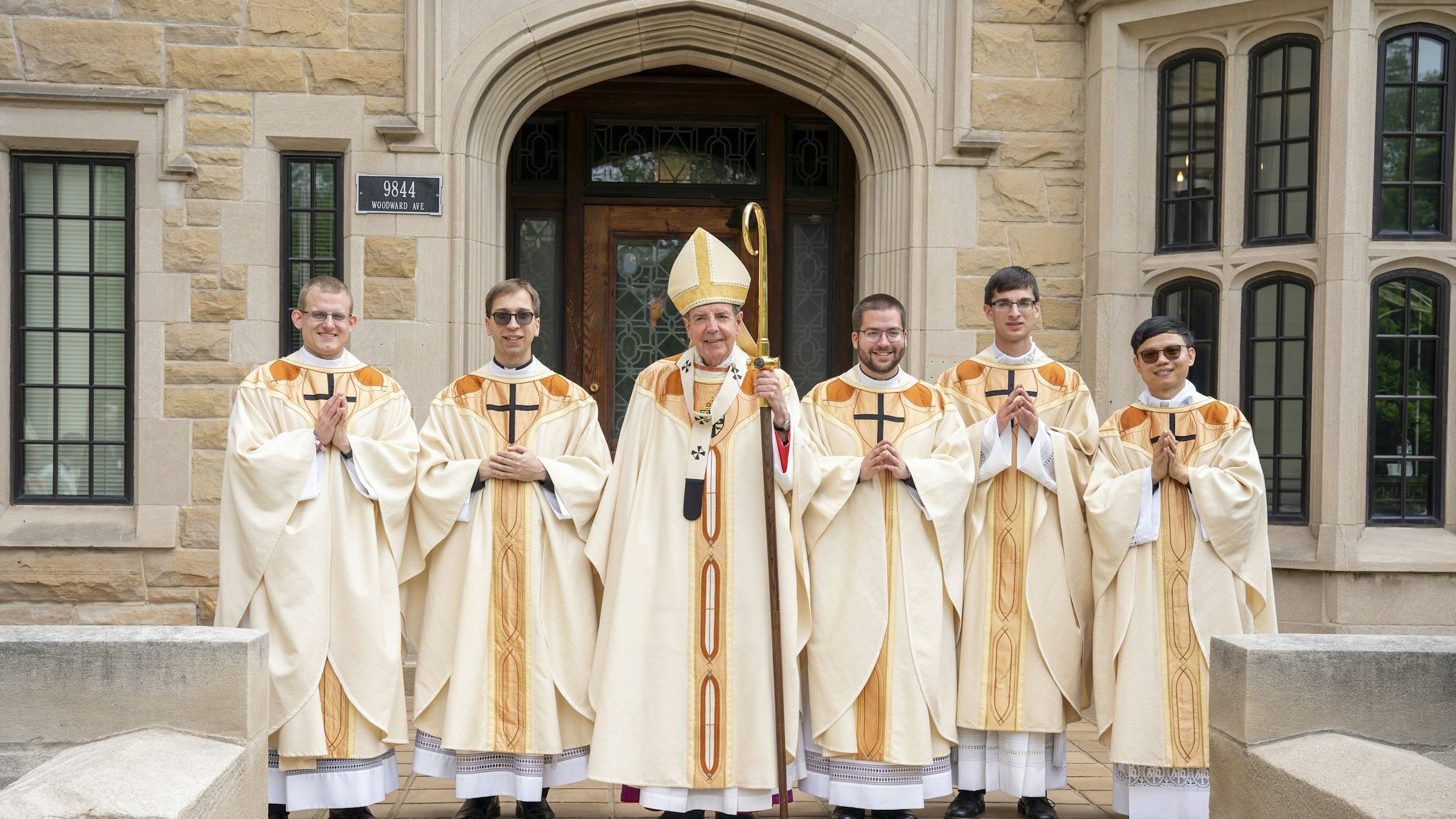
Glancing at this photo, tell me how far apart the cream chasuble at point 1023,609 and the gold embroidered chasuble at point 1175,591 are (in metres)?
0.11

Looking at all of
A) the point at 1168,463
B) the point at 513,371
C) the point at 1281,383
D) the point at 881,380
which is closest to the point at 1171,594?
the point at 1168,463

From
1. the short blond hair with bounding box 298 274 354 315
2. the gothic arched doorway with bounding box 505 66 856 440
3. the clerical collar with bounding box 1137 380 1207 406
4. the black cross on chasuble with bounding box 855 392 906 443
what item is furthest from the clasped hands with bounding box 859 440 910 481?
the gothic arched doorway with bounding box 505 66 856 440

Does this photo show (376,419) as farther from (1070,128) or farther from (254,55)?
(1070,128)

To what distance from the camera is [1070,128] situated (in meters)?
7.44

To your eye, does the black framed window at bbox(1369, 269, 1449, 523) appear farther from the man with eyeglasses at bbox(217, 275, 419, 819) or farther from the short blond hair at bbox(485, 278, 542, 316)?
the man with eyeglasses at bbox(217, 275, 419, 819)

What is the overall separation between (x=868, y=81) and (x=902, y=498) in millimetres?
3509

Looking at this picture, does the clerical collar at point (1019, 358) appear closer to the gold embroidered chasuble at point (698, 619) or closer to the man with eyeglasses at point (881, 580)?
the man with eyeglasses at point (881, 580)

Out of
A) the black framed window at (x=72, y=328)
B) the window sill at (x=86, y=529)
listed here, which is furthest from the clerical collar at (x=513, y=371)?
the black framed window at (x=72, y=328)

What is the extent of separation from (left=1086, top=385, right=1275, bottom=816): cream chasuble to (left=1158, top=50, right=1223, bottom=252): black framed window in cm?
265

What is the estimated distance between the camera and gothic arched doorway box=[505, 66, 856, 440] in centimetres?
875

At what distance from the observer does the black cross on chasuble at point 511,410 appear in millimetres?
4930

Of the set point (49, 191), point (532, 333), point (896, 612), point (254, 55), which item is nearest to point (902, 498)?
point (896, 612)

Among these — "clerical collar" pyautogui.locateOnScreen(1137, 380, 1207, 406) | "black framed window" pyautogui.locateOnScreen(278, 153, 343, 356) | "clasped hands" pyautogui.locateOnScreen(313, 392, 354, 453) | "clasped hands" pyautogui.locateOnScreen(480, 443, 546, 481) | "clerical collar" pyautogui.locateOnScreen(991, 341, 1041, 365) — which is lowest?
"clasped hands" pyautogui.locateOnScreen(480, 443, 546, 481)

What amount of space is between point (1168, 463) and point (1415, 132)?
3.26 metres
